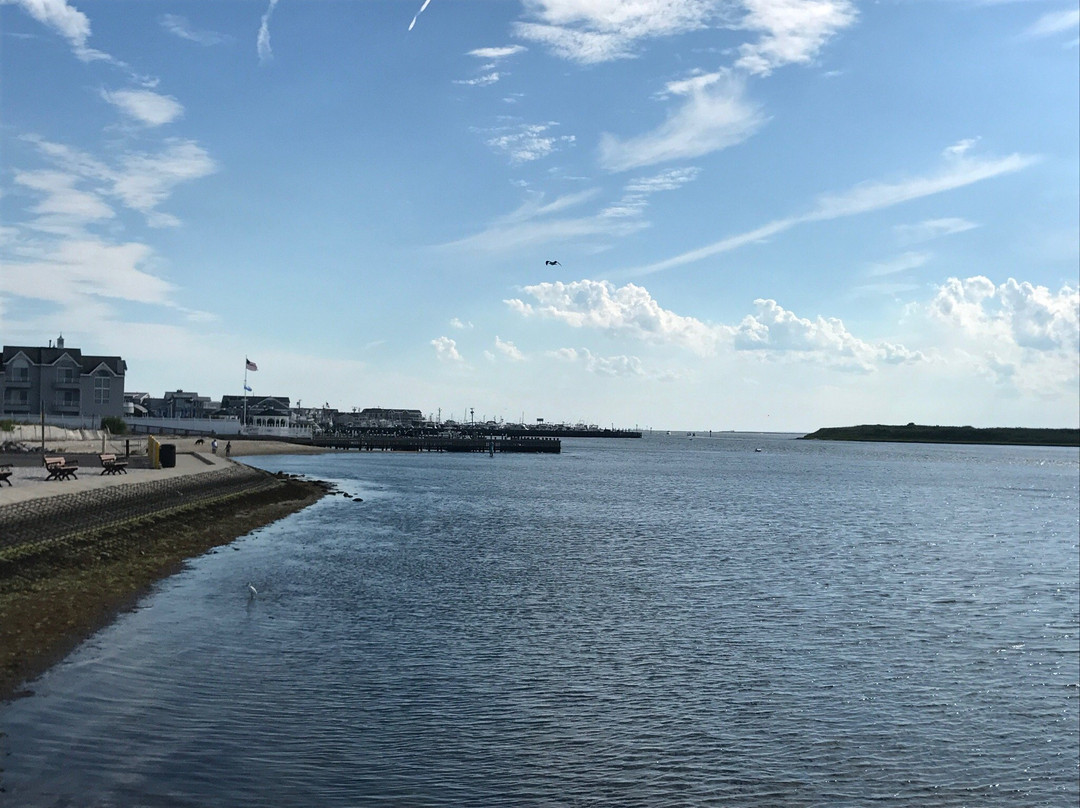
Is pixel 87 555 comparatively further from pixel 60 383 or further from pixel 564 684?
pixel 60 383

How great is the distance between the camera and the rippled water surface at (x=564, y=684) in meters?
13.3

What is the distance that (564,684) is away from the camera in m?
18.5

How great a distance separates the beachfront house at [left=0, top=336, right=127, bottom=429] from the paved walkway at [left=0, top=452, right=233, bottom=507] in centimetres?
6342

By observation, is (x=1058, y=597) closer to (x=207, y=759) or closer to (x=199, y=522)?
(x=207, y=759)

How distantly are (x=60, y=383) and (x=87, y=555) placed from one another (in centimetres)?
9924

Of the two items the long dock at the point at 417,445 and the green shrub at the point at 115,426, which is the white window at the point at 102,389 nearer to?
the green shrub at the point at 115,426

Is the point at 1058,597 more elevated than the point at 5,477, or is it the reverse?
the point at 5,477

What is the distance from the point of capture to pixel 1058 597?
32.0 metres

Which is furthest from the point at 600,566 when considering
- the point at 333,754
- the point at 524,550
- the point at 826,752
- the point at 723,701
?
the point at 333,754

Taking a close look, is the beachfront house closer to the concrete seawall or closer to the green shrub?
the green shrub

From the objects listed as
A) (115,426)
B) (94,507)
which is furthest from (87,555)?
(115,426)

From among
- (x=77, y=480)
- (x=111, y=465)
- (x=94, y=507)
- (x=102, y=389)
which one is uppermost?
(x=102, y=389)

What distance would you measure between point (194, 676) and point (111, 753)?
4.48 m

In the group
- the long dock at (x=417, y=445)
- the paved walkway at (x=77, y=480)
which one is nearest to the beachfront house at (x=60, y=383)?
the long dock at (x=417, y=445)
